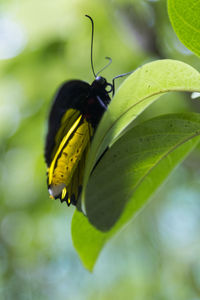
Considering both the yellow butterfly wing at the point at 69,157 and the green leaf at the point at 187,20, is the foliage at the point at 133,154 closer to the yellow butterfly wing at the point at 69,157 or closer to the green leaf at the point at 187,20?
the green leaf at the point at 187,20

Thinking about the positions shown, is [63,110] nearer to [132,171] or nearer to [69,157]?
[69,157]


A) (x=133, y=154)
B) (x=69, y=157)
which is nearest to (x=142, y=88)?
(x=133, y=154)

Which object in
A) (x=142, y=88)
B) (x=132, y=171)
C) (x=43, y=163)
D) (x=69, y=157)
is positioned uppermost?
(x=142, y=88)

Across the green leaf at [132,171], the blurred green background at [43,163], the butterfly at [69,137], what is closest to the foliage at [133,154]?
the green leaf at [132,171]

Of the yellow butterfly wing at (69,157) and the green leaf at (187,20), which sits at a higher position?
the green leaf at (187,20)

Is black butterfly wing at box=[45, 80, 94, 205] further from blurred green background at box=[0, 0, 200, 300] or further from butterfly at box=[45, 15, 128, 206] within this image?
blurred green background at box=[0, 0, 200, 300]

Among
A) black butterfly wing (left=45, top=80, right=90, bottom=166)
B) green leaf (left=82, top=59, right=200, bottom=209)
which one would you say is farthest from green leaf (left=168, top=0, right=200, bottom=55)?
black butterfly wing (left=45, top=80, right=90, bottom=166)
